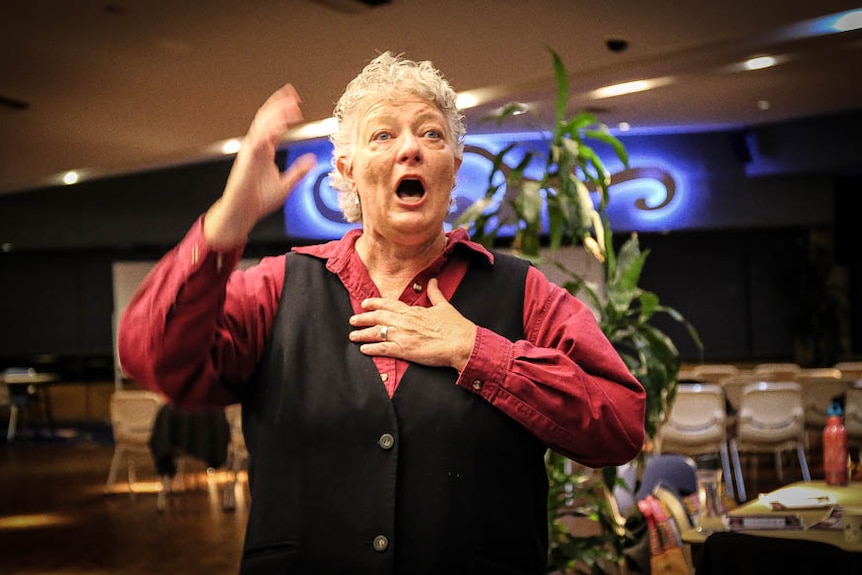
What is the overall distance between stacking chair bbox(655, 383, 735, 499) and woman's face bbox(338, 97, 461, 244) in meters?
6.36

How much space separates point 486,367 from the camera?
54.5 inches

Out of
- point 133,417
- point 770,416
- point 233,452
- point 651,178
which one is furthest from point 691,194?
point 133,417

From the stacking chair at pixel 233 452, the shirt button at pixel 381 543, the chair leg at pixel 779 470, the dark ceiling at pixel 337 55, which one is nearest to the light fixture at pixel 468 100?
the dark ceiling at pixel 337 55

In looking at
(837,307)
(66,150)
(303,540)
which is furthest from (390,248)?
(837,307)

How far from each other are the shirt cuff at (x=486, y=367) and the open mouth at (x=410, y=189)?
0.24m

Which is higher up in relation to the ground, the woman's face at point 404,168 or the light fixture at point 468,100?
the light fixture at point 468,100

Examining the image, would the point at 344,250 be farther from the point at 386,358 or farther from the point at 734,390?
the point at 734,390

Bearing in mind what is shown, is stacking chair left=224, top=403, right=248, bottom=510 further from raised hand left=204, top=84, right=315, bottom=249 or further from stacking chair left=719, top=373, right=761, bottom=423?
raised hand left=204, top=84, right=315, bottom=249

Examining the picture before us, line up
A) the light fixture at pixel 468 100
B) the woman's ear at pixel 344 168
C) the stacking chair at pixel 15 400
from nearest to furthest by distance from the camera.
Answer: the woman's ear at pixel 344 168 < the light fixture at pixel 468 100 < the stacking chair at pixel 15 400

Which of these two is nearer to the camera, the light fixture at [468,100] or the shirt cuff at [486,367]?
the shirt cuff at [486,367]

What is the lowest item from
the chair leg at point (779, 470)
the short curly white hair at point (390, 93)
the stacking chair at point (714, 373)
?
the chair leg at point (779, 470)

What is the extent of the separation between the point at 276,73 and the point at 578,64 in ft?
7.69

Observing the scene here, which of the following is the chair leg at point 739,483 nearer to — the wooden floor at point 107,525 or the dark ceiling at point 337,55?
the dark ceiling at point 337,55

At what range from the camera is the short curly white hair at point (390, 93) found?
1.52 m
